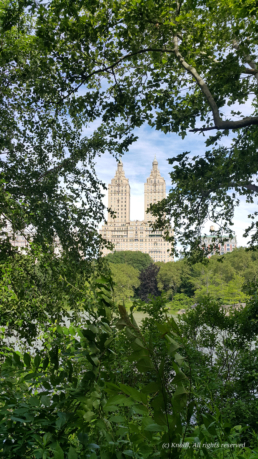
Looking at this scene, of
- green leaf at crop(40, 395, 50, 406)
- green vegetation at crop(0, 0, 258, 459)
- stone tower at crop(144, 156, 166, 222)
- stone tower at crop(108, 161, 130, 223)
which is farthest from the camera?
stone tower at crop(108, 161, 130, 223)

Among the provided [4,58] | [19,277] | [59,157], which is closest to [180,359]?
[19,277]

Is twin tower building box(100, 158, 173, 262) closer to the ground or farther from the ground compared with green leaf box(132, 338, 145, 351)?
farther from the ground

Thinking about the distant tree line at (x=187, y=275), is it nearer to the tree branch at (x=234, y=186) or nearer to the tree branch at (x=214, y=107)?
the tree branch at (x=234, y=186)

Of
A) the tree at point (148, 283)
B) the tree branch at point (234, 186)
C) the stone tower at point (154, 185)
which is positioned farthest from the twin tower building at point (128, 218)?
the tree branch at point (234, 186)

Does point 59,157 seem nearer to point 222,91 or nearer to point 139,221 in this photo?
point 222,91

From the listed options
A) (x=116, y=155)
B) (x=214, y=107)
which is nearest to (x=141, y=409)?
(x=214, y=107)

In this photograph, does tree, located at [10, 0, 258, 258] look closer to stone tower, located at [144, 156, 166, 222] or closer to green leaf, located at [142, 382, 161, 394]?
green leaf, located at [142, 382, 161, 394]

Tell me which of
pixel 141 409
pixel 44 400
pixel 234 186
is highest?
pixel 234 186

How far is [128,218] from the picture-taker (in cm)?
5641

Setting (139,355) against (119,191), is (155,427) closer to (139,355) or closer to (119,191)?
(139,355)

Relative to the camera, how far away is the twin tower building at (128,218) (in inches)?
1656

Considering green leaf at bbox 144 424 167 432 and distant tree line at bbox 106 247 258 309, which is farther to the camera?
distant tree line at bbox 106 247 258 309

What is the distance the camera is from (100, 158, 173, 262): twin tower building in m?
42.1

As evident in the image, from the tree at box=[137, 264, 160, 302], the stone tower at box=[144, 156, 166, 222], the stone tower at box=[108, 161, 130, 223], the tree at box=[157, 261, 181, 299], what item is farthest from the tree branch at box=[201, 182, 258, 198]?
the tree at box=[137, 264, 160, 302]
